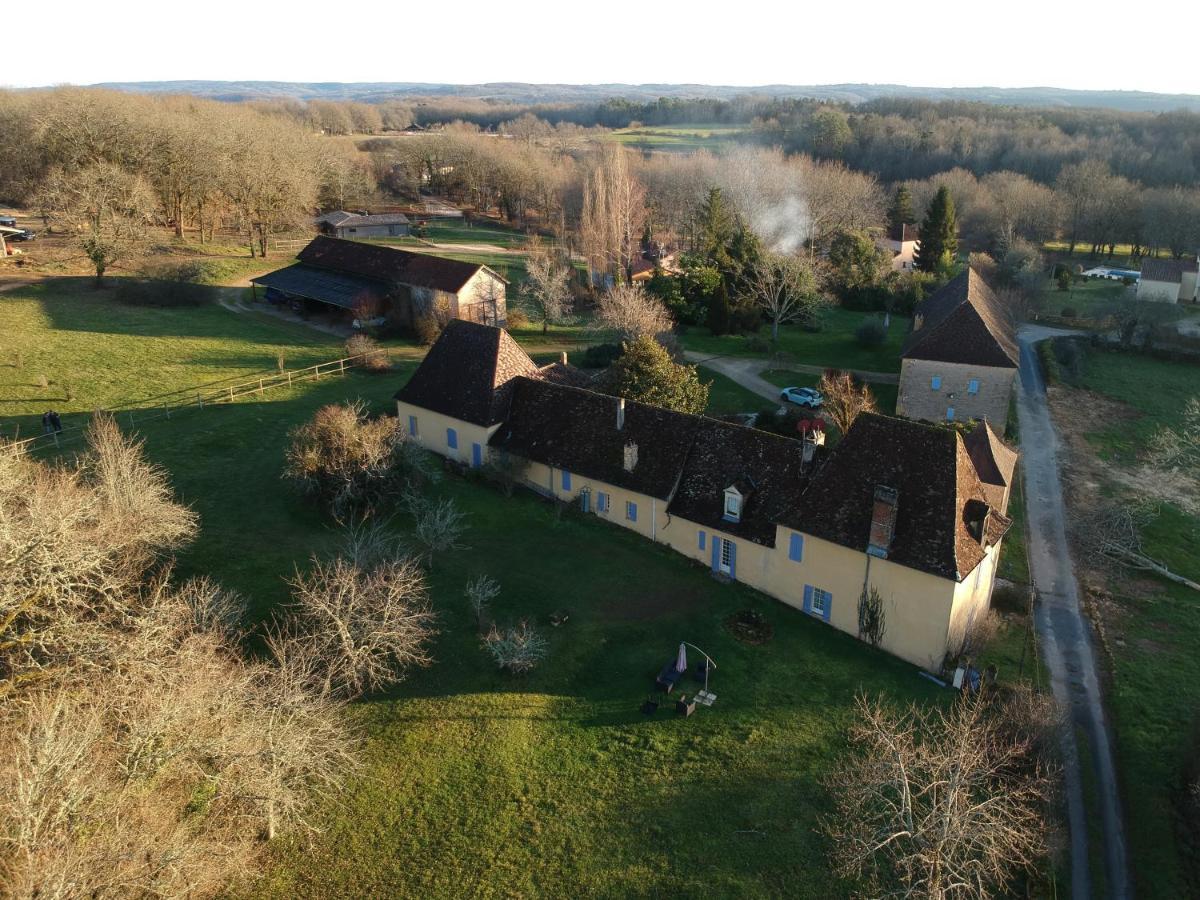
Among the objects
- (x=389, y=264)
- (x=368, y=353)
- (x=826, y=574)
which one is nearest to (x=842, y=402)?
(x=826, y=574)

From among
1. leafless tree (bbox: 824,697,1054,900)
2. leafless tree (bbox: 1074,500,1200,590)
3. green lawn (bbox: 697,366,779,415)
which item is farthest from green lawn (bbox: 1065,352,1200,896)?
green lawn (bbox: 697,366,779,415)

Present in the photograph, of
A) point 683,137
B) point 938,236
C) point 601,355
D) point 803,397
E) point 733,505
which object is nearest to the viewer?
point 733,505

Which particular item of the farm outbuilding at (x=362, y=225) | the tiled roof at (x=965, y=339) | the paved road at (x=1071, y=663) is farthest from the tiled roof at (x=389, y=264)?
the paved road at (x=1071, y=663)

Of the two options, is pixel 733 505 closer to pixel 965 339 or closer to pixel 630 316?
pixel 965 339

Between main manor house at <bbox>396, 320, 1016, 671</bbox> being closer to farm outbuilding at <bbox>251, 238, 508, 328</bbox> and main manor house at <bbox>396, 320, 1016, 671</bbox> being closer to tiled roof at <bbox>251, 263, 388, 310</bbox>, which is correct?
farm outbuilding at <bbox>251, 238, 508, 328</bbox>

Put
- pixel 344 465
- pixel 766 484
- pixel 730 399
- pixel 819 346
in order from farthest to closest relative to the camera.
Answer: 1. pixel 819 346
2. pixel 730 399
3. pixel 344 465
4. pixel 766 484

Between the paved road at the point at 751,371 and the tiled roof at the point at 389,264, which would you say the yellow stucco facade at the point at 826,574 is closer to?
the paved road at the point at 751,371

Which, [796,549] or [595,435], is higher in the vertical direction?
[595,435]
